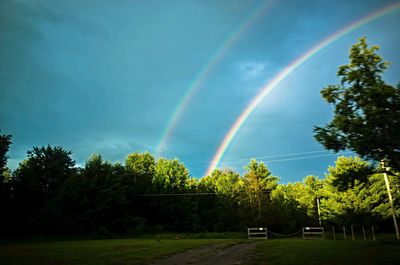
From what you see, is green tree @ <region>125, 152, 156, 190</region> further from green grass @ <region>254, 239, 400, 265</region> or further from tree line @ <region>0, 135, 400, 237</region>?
green grass @ <region>254, 239, 400, 265</region>

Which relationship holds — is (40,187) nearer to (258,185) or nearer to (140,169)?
(140,169)

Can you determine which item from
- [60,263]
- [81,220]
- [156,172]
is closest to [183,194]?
[156,172]

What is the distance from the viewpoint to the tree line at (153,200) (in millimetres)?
42312

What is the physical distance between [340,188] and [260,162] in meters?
55.2

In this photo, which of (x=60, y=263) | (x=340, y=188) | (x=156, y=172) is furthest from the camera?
(x=156, y=172)

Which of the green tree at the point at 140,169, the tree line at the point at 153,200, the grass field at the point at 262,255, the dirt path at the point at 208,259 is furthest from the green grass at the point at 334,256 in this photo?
the green tree at the point at 140,169

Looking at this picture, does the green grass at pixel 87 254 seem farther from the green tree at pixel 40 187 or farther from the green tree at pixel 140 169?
the green tree at pixel 140 169

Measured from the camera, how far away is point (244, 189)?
204ft

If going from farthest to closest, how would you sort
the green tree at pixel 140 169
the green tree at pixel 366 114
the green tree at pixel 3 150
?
the green tree at pixel 140 169
the green tree at pixel 3 150
the green tree at pixel 366 114

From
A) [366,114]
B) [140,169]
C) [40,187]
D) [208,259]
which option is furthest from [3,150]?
[366,114]

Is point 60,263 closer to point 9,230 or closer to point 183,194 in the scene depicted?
point 9,230

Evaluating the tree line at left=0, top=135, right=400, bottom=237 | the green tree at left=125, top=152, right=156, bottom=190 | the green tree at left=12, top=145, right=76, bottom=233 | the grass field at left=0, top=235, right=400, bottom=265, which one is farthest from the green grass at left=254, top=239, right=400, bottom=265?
the green tree at left=125, top=152, right=156, bottom=190

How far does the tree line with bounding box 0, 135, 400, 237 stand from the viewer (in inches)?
1666

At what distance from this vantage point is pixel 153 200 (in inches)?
2115
